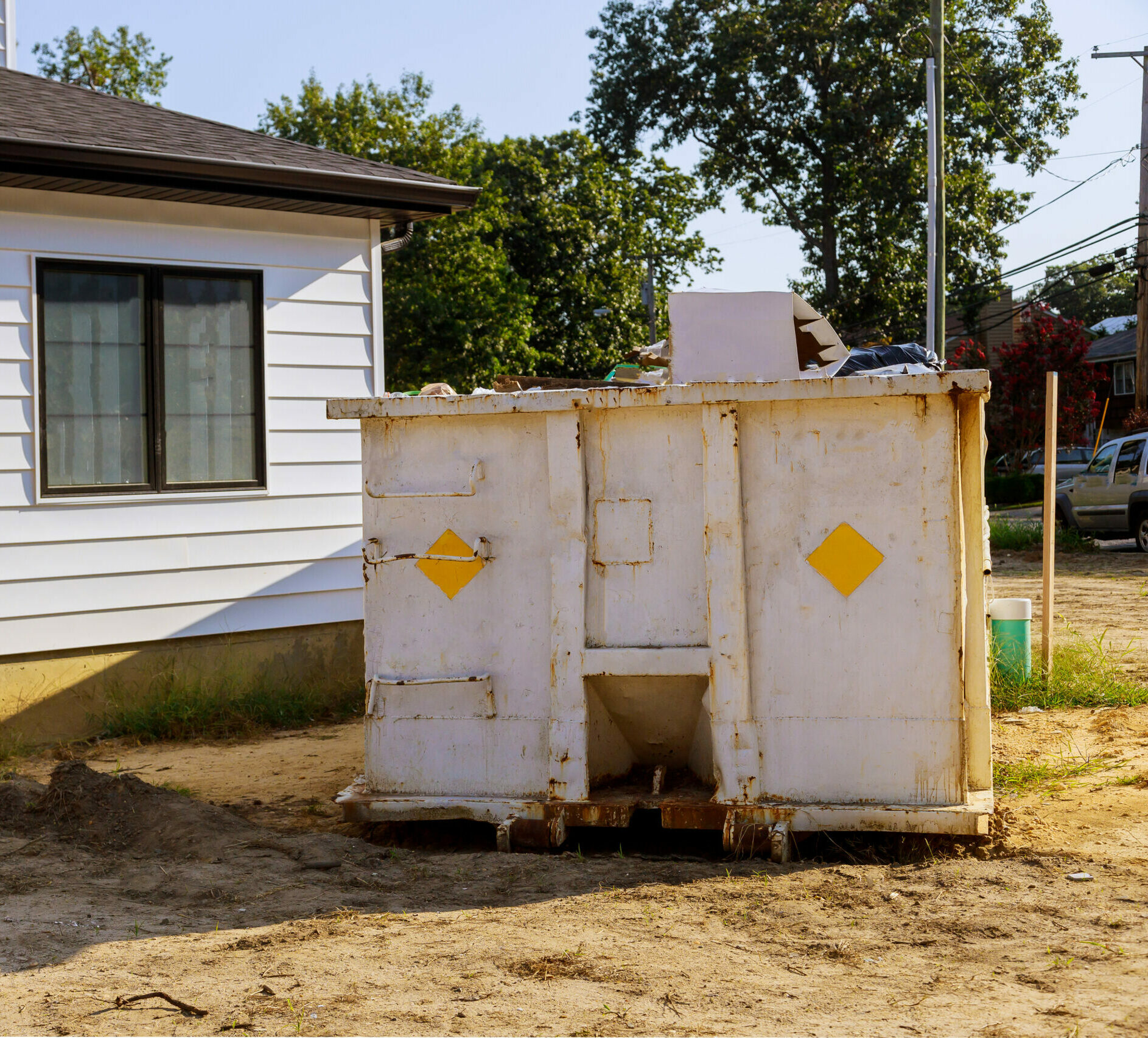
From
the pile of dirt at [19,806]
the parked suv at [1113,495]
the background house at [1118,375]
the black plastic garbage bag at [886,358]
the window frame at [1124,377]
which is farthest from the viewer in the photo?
the window frame at [1124,377]

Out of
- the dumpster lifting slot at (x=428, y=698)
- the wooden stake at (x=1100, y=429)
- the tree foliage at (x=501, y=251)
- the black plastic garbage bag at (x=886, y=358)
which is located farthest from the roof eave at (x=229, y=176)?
the tree foliage at (x=501, y=251)

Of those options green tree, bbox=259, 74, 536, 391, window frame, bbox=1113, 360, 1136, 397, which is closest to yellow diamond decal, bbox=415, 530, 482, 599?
green tree, bbox=259, 74, 536, 391

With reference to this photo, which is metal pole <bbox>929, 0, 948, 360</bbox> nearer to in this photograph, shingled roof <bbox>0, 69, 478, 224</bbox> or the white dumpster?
shingled roof <bbox>0, 69, 478, 224</bbox>

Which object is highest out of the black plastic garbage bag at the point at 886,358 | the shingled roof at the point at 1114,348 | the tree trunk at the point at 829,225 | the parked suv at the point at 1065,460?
the tree trunk at the point at 829,225

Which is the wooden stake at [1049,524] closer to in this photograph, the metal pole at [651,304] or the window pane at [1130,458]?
the window pane at [1130,458]

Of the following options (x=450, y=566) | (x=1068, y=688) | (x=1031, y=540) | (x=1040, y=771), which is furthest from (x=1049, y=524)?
(x=1031, y=540)

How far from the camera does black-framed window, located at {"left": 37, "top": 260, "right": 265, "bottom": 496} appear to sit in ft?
23.4

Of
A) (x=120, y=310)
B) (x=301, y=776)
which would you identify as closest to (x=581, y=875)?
(x=301, y=776)

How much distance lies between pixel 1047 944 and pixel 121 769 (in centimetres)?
482

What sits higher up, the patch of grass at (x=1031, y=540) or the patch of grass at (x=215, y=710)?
the patch of grass at (x=1031, y=540)

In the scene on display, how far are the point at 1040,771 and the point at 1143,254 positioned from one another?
79.5ft

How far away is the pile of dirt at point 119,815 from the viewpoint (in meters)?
4.91

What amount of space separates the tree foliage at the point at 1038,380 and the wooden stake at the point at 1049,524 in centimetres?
2450

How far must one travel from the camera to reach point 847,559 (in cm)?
443
